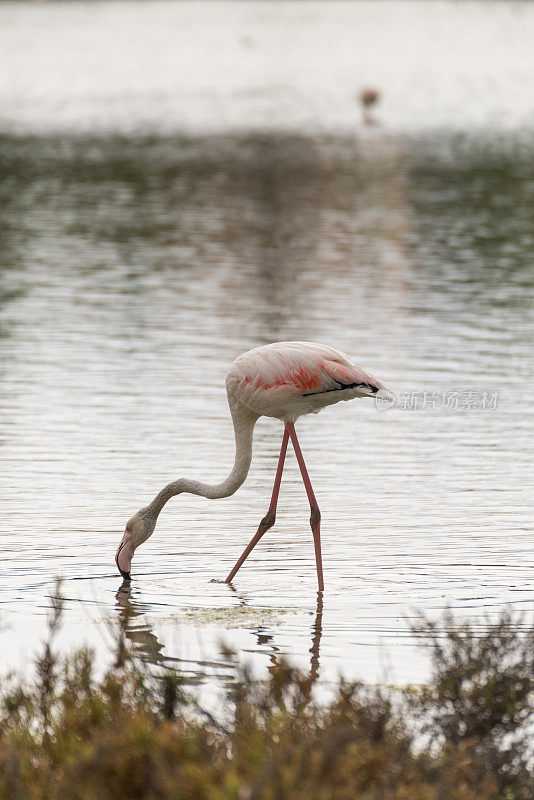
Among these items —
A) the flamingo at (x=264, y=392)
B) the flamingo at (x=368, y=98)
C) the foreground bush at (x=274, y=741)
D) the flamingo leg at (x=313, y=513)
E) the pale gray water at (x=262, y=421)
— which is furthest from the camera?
the flamingo at (x=368, y=98)

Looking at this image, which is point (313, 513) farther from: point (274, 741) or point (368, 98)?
point (368, 98)

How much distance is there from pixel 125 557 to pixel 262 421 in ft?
16.6

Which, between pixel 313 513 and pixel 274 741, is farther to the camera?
pixel 313 513

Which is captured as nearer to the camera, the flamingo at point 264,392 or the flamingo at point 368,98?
the flamingo at point 264,392

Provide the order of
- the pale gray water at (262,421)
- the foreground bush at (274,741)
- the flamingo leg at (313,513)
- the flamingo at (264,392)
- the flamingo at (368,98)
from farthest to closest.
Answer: the flamingo at (368,98)
the flamingo at (264,392)
the flamingo leg at (313,513)
the pale gray water at (262,421)
the foreground bush at (274,741)

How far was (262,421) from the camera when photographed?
1338cm

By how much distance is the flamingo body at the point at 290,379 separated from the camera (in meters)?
8.52

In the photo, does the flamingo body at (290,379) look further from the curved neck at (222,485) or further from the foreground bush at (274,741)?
the foreground bush at (274,741)

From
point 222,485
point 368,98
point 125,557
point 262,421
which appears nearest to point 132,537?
point 125,557

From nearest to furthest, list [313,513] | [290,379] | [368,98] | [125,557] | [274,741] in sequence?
1. [274,741]
2. [125,557]
3. [290,379]
4. [313,513]
5. [368,98]

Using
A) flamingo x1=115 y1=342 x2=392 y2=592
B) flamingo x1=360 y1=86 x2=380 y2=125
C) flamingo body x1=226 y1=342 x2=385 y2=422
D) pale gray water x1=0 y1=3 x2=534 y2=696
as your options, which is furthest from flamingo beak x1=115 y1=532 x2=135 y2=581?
flamingo x1=360 y1=86 x2=380 y2=125

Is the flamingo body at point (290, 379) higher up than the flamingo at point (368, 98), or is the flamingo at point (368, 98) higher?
the flamingo at point (368, 98)

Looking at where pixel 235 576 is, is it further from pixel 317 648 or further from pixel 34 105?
pixel 34 105

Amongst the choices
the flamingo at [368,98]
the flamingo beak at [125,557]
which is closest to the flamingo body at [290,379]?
the flamingo beak at [125,557]
